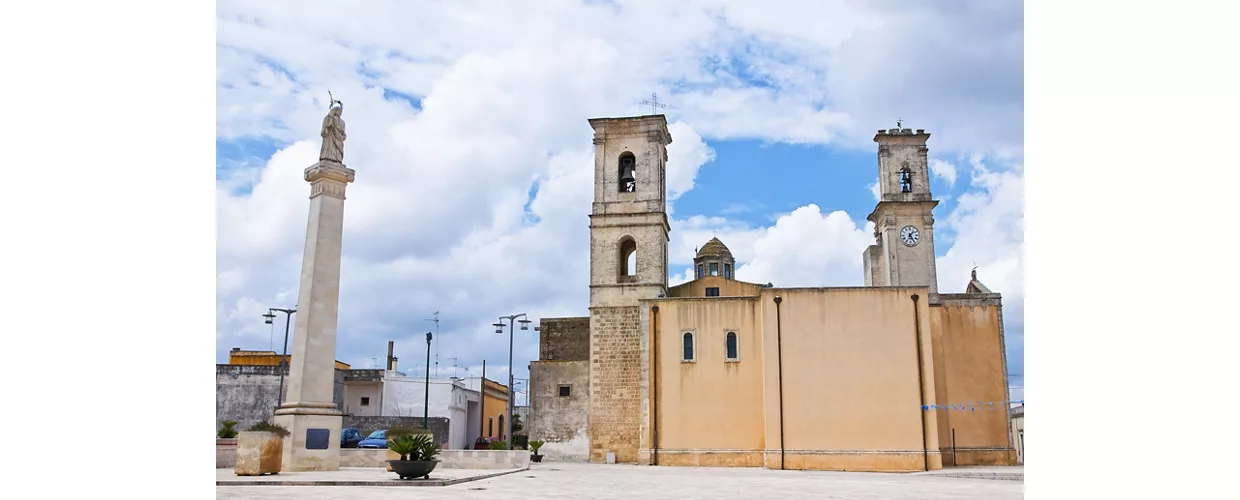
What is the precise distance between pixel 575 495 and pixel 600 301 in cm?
1510

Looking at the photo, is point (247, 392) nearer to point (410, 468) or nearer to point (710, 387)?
point (710, 387)

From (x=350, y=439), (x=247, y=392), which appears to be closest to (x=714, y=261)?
(x=350, y=439)

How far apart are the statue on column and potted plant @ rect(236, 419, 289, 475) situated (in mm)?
4697

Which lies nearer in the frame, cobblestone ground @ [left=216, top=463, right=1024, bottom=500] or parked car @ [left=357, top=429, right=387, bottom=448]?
cobblestone ground @ [left=216, top=463, right=1024, bottom=500]

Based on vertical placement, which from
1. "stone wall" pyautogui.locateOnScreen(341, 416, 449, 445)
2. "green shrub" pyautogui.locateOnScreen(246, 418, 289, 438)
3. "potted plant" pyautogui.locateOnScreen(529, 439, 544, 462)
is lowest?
"potted plant" pyautogui.locateOnScreen(529, 439, 544, 462)

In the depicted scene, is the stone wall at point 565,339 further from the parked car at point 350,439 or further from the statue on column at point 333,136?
the statue on column at point 333,136

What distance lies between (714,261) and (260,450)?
24.4 meters

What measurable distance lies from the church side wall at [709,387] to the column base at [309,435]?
9.85 m

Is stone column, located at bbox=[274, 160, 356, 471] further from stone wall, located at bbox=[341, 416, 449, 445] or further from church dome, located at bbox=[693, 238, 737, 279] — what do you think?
church dome, located at bbox=[693, 238, 737, 279]

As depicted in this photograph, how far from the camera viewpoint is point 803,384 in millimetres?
22438

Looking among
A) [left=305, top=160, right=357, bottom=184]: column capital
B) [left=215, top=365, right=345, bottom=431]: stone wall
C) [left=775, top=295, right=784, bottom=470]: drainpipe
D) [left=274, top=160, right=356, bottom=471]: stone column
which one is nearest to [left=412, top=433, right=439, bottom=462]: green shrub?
[left=274, top=160, right=356, bottom=471]: stone column

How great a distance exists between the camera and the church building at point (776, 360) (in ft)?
72.8

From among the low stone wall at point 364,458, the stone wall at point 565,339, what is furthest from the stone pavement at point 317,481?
the stone wall at point 565,339

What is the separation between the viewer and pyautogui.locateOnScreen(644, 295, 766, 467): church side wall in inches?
907
